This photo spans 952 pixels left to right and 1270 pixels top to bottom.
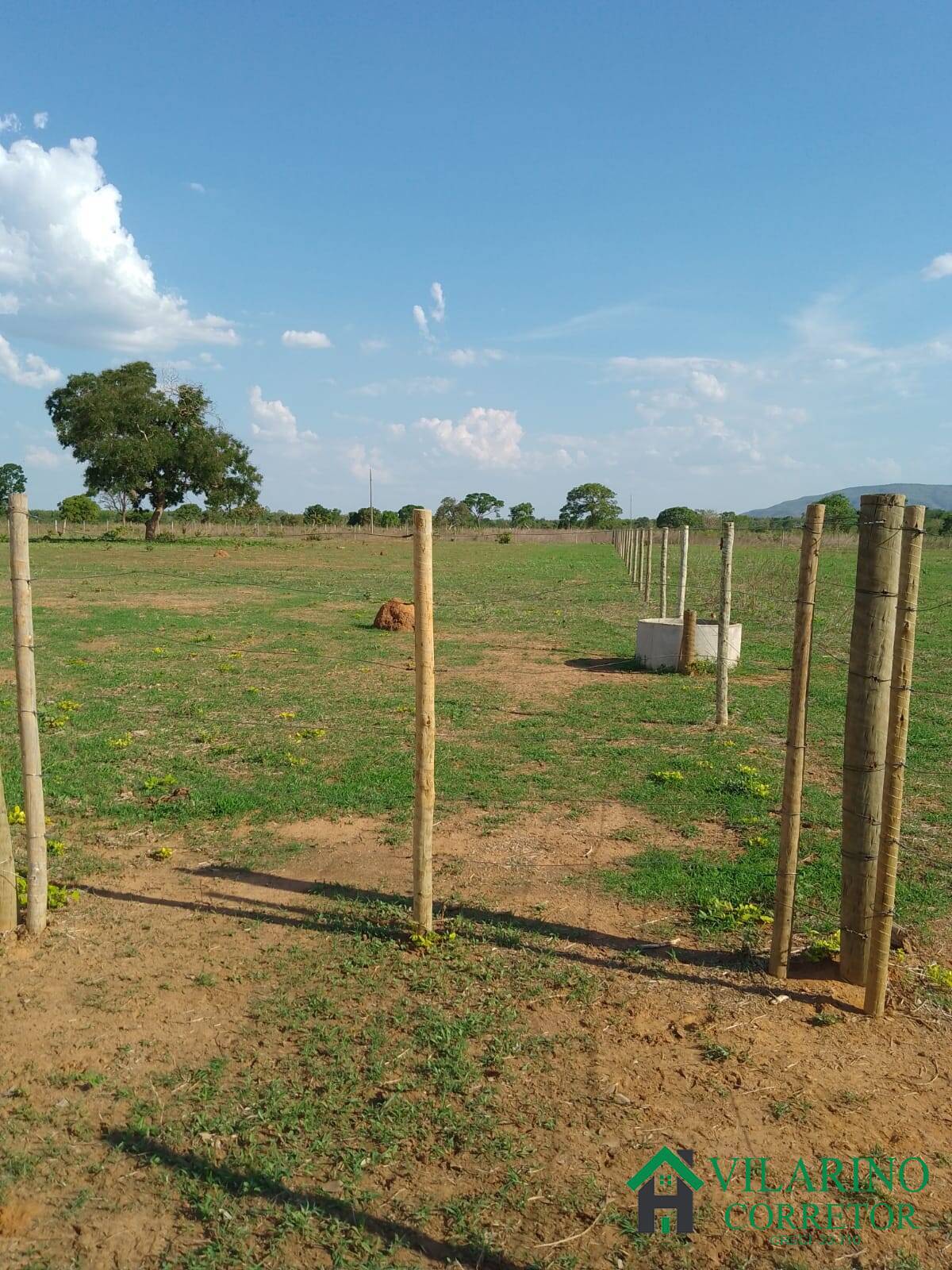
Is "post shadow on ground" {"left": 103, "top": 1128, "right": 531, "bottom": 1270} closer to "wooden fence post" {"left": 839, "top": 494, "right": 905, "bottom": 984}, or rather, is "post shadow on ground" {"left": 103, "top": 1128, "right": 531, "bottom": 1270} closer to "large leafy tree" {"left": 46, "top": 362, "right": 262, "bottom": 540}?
"wooden fence post" {"left": 839, "top": 494, "right": 905, "bottom": 984}

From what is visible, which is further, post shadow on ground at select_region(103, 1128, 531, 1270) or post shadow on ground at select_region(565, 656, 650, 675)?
post shadow on ground at select_region(565, 656, 650, 675)

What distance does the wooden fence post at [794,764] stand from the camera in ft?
13.9

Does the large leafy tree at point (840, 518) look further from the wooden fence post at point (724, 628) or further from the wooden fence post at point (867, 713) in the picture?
the wooden fence post at point (724, 628)

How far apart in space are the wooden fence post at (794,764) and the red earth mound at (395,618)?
12098 mm

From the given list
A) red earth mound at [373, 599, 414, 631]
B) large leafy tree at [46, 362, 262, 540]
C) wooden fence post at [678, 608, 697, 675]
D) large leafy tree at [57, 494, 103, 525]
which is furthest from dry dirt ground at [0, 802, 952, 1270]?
large leafy tree at [57, 494, 103, 525]

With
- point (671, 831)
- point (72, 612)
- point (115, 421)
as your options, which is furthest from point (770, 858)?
point (115, 421)

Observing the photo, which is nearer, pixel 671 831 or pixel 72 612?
pixel 671 831

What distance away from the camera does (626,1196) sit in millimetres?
2943

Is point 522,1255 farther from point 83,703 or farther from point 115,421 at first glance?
point 115,421

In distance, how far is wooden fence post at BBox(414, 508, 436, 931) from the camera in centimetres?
455

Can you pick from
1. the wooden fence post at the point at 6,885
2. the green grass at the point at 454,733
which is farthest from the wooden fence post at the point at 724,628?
the wooden fence post at the point at 6,885

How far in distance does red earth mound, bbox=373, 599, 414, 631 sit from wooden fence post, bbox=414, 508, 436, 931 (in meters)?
11.5

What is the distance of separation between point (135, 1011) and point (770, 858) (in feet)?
13.0

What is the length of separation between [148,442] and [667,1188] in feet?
158
